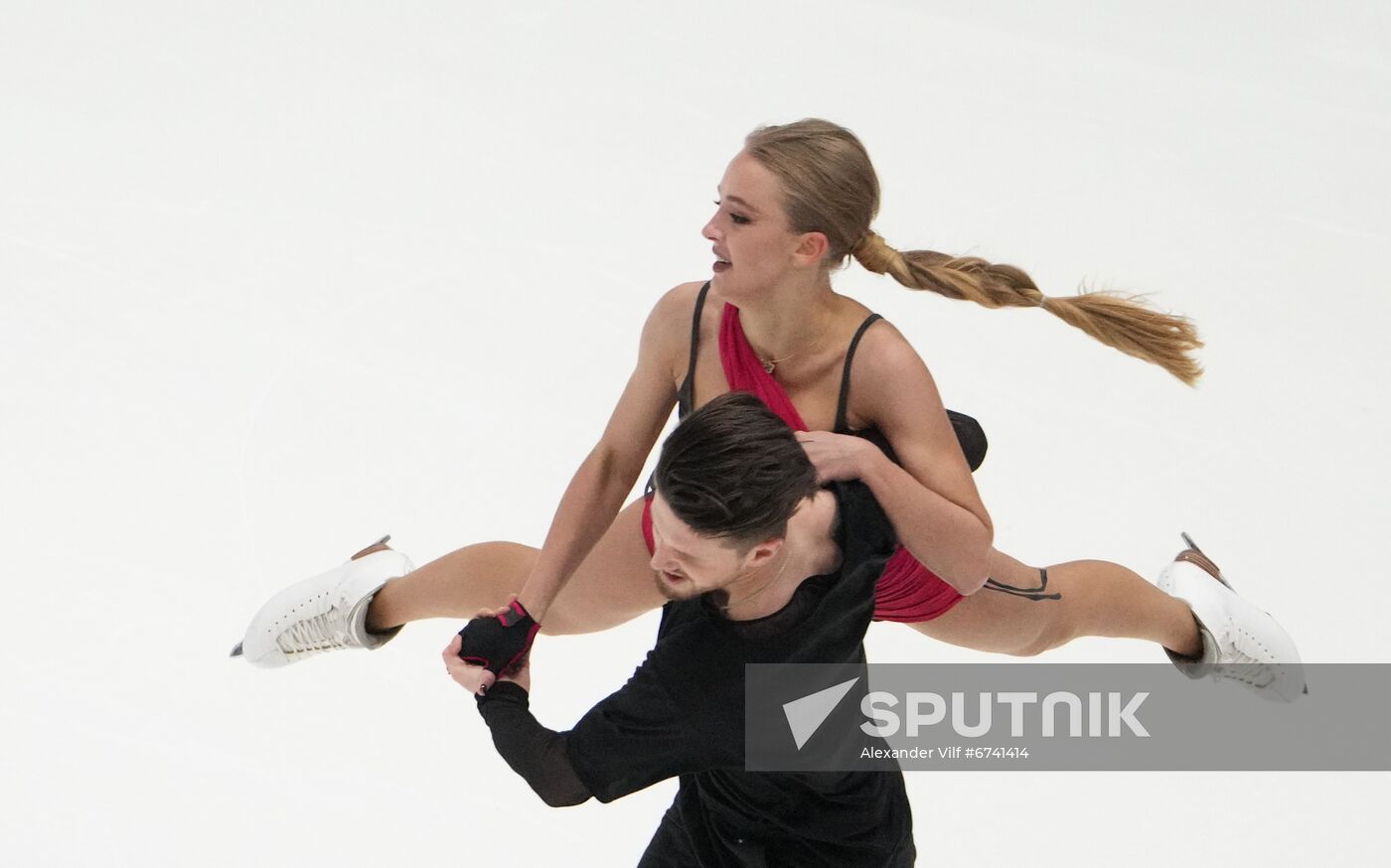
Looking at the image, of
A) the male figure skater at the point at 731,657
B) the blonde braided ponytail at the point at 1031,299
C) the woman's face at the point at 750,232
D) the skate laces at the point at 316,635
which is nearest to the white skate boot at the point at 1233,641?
the blonde braided ponytail at the point at 1031,299

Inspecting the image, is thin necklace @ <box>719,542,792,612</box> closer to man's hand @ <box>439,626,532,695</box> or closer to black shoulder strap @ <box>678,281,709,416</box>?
man's hand @ <box>439,626,532,695</box>

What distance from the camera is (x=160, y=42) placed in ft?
16.8

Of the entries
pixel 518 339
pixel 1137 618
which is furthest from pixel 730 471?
pixel 518 339

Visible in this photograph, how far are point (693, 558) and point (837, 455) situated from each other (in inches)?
13.5

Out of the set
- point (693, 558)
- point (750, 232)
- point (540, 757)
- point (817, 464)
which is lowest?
point (540, 757)

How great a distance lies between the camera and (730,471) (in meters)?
2.17

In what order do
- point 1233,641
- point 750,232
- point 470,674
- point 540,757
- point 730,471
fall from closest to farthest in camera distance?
point 730,471 < point 540,757 < point 470,674 < point 750,232 < point 1233,641

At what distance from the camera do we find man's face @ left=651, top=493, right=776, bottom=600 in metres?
2.21

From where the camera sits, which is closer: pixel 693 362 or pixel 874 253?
pixel 874 253

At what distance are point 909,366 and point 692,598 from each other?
1.89 feet

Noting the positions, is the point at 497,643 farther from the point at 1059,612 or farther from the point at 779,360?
the point at 1059,612

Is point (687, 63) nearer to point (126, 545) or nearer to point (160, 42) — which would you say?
point (160, 42)

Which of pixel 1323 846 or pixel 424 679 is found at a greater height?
pixel 424 679

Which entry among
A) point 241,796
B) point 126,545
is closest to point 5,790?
point 241,796
